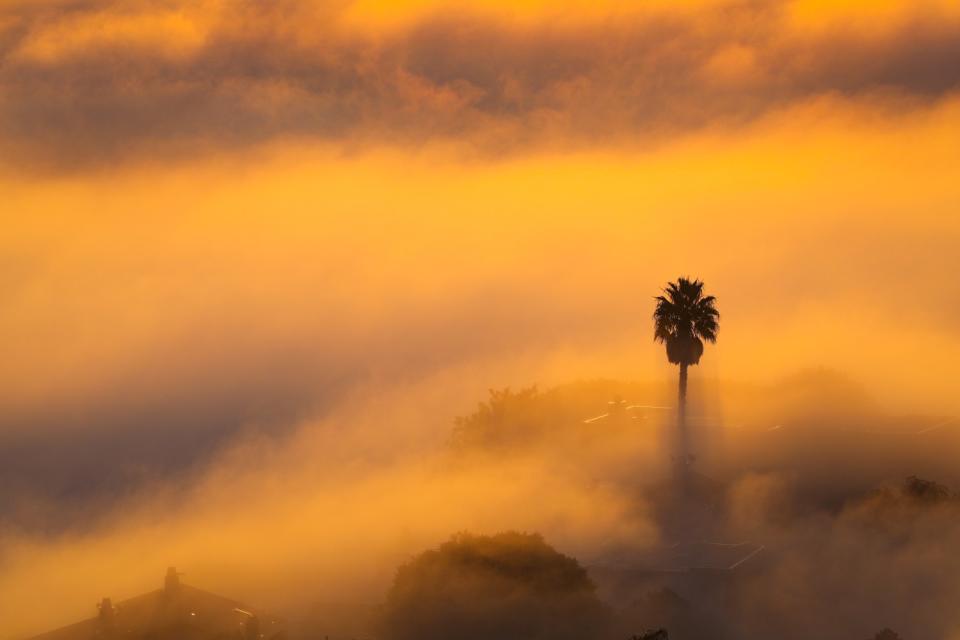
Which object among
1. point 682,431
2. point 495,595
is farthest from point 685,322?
point 495,595

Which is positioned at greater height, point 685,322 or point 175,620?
point 685,322

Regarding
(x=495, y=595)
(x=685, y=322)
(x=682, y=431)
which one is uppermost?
(x=685, y=322)

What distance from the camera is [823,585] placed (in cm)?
6888

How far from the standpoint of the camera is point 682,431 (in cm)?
8350

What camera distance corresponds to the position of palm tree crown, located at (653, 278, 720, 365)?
81.5m

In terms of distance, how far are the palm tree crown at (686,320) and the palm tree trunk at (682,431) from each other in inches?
37.1

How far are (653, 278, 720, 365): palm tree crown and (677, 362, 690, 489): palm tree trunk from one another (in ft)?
3.09

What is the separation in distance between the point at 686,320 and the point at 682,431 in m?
5.55

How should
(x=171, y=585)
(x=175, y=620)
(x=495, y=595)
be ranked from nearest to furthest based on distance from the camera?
(x=495, y=595) → (x=175, y=620) → (x=171, y=585)

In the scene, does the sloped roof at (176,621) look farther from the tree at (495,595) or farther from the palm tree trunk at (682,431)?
the palm tree trunk at (682,431)

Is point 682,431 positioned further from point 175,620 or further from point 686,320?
point 175,620

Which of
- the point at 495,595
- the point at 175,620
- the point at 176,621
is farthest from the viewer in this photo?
the point at 175,620

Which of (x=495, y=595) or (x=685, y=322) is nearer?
(x=495, y=595)

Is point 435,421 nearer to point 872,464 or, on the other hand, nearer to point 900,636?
point 872,464
